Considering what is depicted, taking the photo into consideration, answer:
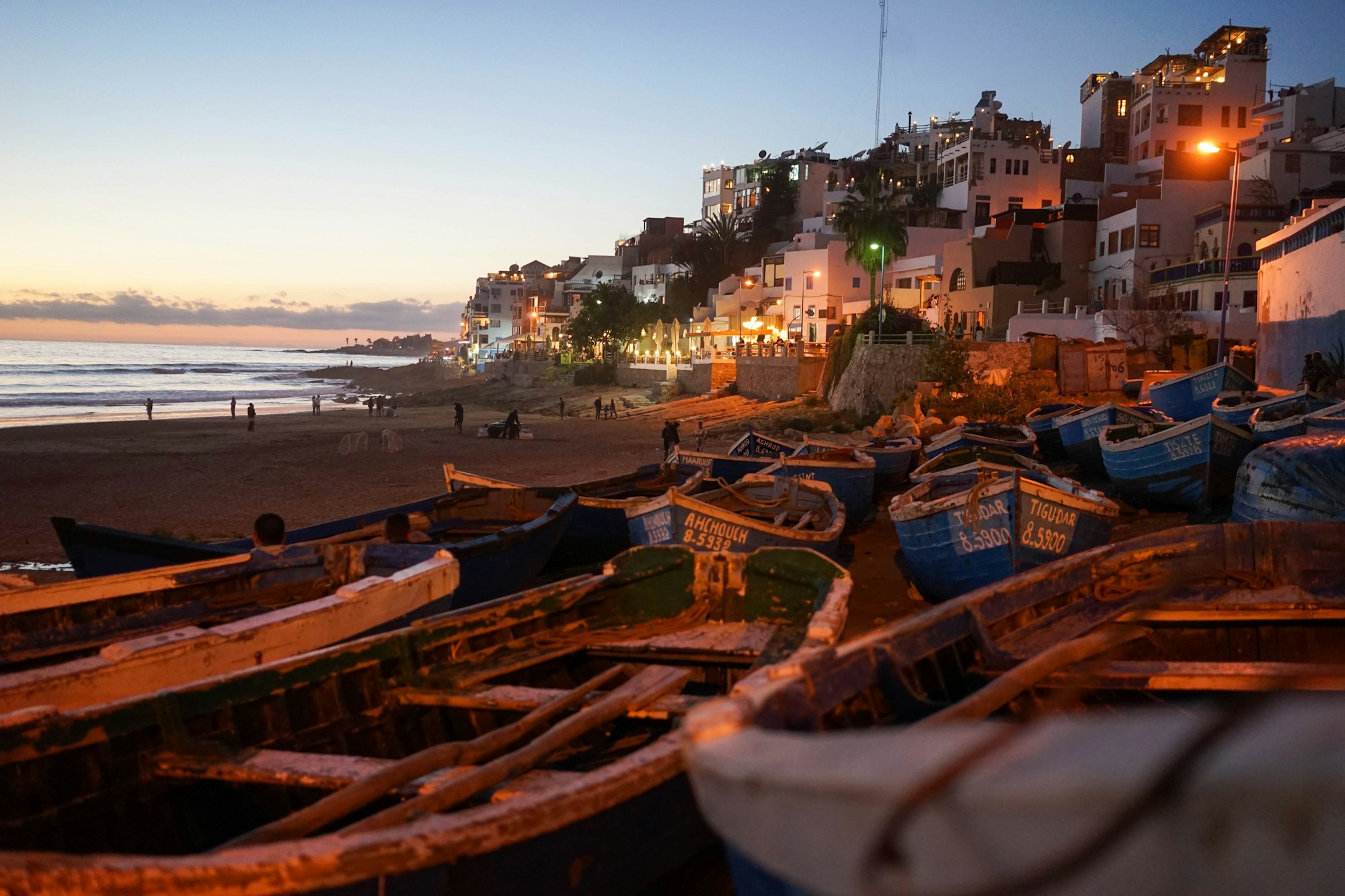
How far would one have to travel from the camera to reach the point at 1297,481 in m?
11.0

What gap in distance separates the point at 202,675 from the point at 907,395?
3103 cm

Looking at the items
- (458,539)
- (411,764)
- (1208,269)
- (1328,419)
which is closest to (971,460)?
(1328,419)

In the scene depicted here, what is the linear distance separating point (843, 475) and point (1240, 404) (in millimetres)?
10177

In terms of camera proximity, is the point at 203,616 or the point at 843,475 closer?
the point at 203,616

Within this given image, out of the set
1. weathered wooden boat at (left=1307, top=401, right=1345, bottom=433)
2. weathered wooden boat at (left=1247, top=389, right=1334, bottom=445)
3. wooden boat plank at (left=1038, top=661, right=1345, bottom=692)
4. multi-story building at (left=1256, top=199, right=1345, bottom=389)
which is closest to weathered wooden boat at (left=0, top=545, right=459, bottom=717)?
wooden boat plank at (left=1038, top=661, right=1345, bottom=692)

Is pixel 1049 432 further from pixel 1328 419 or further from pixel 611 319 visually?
pixel 611 319

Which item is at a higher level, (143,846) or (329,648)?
(329,648)

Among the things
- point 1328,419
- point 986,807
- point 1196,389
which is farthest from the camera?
point 1196,389

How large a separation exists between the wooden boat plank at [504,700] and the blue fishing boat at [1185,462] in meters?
12.6

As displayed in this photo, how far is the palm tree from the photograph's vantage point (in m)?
55.0

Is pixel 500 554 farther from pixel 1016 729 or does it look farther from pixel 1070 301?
pixel 1070 301

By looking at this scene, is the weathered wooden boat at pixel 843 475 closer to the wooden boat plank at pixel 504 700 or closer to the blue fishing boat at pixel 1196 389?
the wooden boat plank at pixel 504 700

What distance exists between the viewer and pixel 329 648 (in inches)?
213

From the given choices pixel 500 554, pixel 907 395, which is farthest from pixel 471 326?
pixel 500 554
